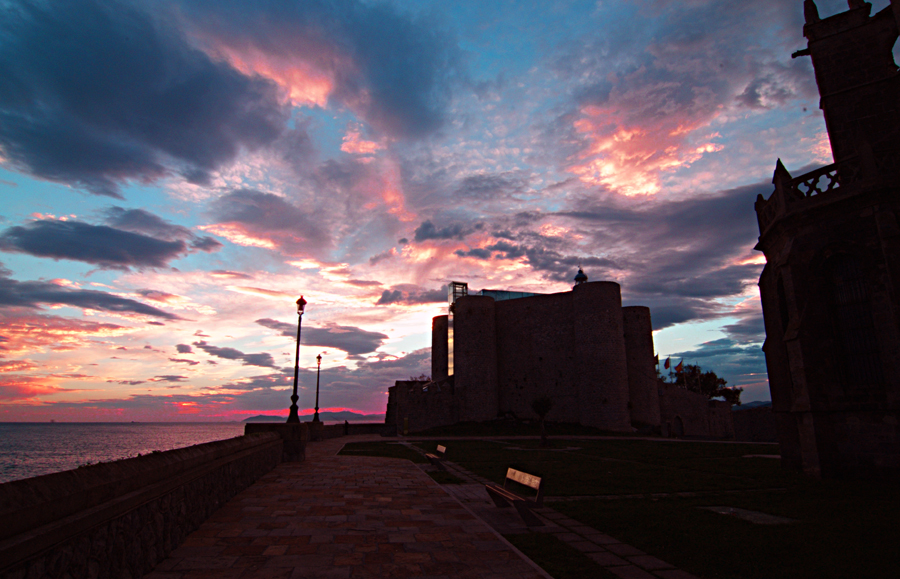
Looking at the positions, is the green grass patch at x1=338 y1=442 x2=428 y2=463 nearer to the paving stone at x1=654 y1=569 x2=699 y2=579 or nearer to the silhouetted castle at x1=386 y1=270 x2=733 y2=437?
the paving stone at x1=654 y1=569 x2=699 y2=579

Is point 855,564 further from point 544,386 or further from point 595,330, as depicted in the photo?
point 544,386

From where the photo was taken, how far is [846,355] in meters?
11.9

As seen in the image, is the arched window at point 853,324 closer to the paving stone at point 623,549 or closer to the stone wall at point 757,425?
the paving stone at point 623,549

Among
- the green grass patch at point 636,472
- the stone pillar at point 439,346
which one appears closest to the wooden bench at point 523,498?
the green grass patch at point 636,472

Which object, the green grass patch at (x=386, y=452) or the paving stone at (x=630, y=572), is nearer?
the paving stone at (x=630, y=572)

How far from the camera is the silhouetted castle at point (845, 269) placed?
11.3 m

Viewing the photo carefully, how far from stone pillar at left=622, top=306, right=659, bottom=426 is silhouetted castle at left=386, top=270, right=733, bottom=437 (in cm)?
9

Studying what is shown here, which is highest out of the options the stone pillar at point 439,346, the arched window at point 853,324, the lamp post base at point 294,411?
the stone pillar at point 439,346

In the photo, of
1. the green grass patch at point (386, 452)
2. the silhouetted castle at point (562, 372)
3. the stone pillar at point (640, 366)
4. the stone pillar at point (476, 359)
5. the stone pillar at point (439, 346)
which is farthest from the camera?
the stone pillar at point (439, 346)

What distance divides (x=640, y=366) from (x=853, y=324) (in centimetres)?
3174

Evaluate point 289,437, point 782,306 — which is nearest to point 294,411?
point 289,437

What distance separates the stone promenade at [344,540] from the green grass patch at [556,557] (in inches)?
7.8

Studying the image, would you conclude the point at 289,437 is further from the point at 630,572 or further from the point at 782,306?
the point at 782,306

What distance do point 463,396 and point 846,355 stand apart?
3461cm
